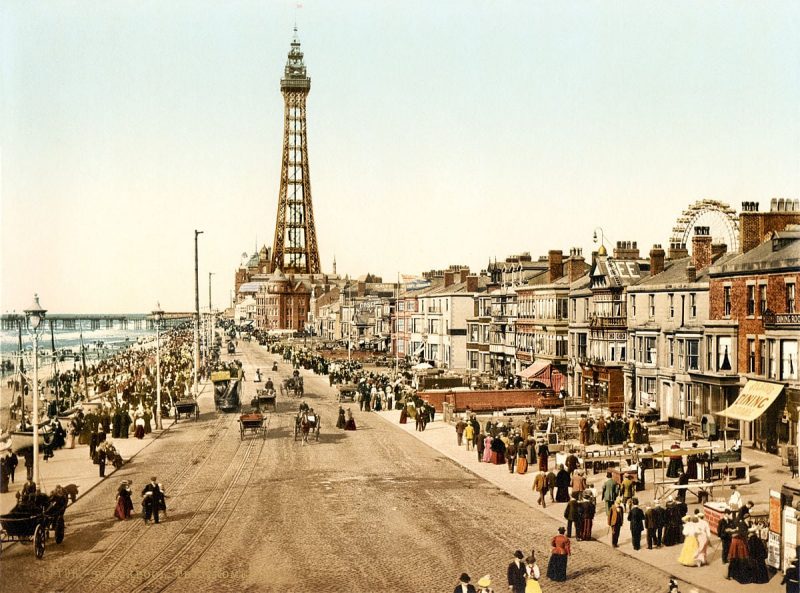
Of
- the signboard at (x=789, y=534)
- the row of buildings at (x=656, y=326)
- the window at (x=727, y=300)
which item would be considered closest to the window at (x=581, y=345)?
the row of buildings at (x=656, y=326)

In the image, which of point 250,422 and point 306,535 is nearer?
point 306,535

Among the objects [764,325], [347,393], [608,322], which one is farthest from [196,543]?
[347,393]

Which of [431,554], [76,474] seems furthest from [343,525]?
[76,474]

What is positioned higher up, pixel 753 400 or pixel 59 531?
pixel 753 400

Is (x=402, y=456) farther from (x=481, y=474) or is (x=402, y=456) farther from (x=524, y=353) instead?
(x=524, y=353)

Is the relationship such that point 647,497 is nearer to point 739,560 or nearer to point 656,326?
point 739,560

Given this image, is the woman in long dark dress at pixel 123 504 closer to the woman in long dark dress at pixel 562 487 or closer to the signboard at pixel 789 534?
the woman in long dark dress at pixel 562 487
